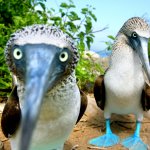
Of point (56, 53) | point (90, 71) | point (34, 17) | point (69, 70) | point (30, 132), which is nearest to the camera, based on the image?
point (30, 132)

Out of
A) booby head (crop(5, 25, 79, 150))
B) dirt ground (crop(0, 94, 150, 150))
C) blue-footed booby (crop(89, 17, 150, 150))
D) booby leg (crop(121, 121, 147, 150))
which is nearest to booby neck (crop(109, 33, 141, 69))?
blue-footed booby (crop(89, 17, 150, 150))

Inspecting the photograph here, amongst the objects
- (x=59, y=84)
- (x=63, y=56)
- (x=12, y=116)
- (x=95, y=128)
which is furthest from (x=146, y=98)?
(x=63, y=56)

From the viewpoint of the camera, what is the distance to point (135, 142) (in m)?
3.14

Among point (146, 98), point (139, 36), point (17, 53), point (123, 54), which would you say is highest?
point (17, 53)

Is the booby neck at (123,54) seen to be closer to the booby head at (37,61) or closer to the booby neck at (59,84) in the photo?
the booby neck at (59,84)

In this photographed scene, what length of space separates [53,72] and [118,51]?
5.82 ft

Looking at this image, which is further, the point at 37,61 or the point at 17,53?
the point at 17,53

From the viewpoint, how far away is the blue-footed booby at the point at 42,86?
3.89ft

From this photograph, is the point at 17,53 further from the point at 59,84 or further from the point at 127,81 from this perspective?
the point at 127,81

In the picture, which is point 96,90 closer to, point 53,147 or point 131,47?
point 131,47

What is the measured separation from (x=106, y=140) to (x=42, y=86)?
2063mm

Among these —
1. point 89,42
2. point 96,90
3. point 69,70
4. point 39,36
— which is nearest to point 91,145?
point 96,90

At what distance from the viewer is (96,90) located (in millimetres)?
3242

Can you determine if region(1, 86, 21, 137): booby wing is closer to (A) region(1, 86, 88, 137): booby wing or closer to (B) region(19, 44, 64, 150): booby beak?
(A) region(1, 86, 88, 137): booby wing
